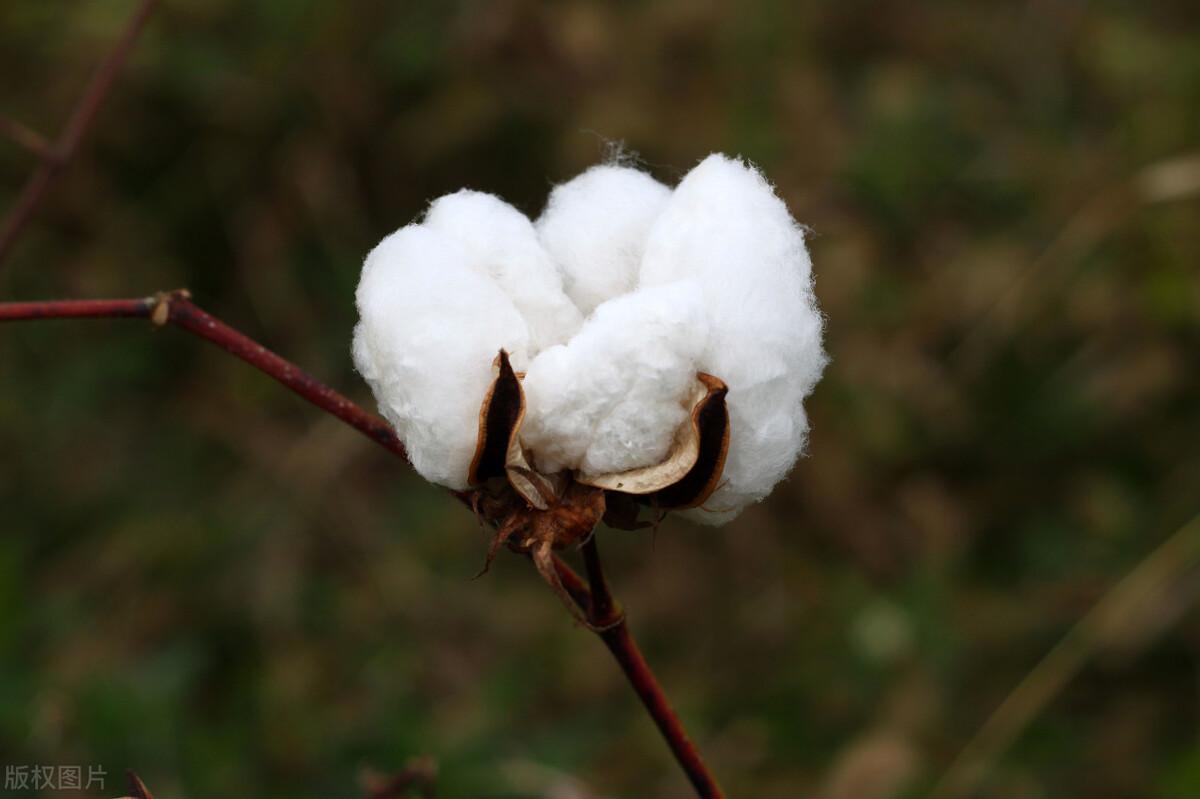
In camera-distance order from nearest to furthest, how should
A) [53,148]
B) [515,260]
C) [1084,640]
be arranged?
[515,260]
[53,148]
[1084,640]

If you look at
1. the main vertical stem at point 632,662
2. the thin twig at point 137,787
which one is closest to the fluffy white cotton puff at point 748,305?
the main vertical stem at point 632,662

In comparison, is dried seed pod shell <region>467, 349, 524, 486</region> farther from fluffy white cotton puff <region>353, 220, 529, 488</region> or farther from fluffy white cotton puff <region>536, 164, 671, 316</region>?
fluffy white cotton puff <region>536, 164, 671, 316</region>

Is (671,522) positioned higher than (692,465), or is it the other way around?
(671,522)

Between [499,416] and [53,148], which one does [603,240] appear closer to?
[499,416]

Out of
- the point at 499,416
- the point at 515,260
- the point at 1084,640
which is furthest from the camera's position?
the point at 1084,640

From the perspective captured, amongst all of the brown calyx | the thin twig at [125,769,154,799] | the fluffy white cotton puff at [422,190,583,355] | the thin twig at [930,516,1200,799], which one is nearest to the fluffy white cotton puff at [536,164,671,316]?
the fluffy white cotton puff at [422,190,583,355]

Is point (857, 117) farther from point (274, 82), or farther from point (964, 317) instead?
point (274, 82)

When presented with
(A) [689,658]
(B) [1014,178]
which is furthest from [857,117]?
(A) [689,658]

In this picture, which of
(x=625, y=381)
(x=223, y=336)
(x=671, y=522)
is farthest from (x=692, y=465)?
(x=671, y=522)

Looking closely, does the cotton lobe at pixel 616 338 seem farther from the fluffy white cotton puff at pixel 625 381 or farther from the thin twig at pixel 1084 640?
the thin twig at pixel 1084 640
